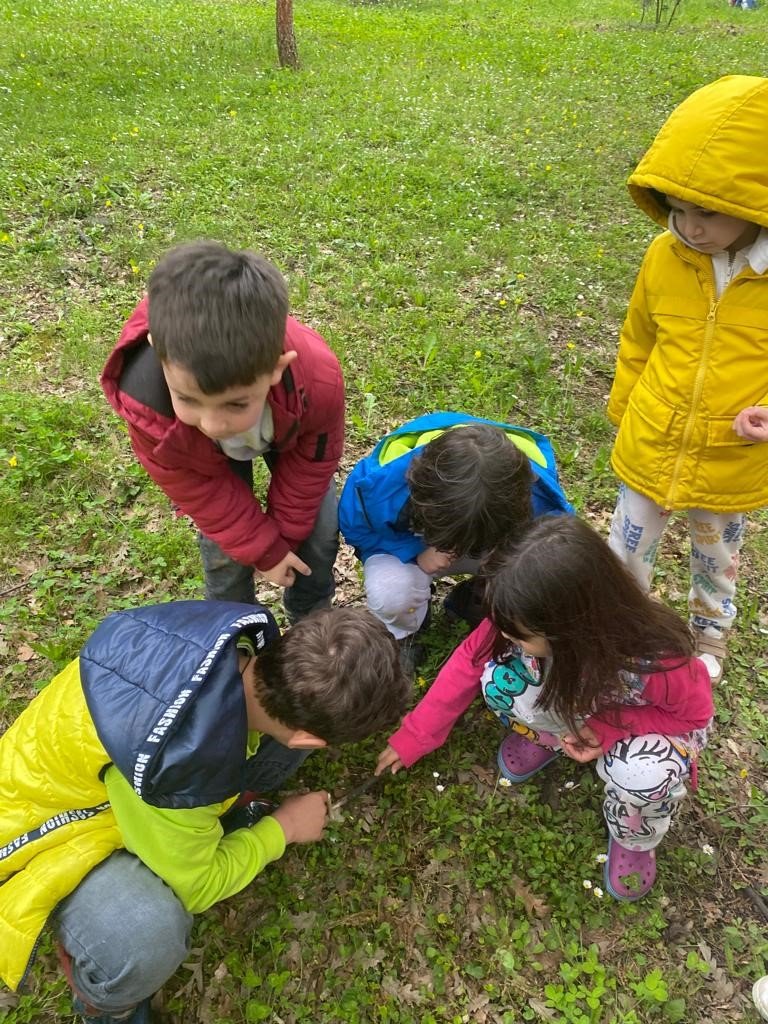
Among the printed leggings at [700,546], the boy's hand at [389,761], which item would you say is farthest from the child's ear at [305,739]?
the printed leggings at [700,546]

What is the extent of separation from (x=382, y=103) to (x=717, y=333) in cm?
828

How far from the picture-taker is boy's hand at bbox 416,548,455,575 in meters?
2.58

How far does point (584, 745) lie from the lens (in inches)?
86.6

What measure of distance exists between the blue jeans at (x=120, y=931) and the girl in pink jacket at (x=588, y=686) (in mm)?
913

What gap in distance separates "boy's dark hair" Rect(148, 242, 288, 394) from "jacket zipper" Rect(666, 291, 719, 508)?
4.82ft

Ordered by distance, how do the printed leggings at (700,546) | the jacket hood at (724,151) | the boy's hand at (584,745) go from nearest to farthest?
1. the jacket hood at (724,151)
2. the boy's hand at (584,745)
3. the printed leggings at (700,546)

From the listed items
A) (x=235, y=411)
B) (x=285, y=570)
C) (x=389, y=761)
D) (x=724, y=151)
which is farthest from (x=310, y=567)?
(x=724, y=151)

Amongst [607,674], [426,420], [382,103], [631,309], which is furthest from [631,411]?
[382,103]

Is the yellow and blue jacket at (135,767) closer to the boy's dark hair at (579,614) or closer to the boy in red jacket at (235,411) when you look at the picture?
the boy in red jacket at (235,411)

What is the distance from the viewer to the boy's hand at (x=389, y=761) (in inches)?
97.9

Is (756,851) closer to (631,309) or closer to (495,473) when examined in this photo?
(495,473)

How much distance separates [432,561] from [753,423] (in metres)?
1.21

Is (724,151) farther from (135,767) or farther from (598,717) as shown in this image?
(135,767)

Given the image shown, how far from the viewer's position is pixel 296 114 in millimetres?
8352
